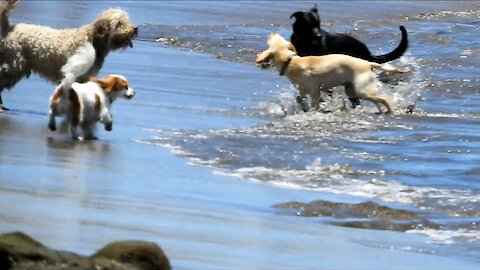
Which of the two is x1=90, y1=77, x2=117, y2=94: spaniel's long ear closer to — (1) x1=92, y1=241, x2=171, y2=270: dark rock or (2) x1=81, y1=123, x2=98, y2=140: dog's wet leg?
(2) x1=81, y1=123, x2=98, y2=140: dog's wet leg

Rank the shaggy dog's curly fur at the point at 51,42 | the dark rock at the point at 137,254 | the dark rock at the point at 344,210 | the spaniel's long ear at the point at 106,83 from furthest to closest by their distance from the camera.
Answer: the shaggy dog's curly fur at the point at 51,42
the spaniel's long ear at the point at 106,83
the dark rock at the point at 344,210
the dark rock at the point at 137,254

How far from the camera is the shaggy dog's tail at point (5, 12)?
11668mm

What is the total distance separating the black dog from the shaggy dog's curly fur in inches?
113

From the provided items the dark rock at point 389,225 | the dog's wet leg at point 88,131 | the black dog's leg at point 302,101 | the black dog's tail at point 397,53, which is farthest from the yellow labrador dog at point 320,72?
the dark rock at point 389,225

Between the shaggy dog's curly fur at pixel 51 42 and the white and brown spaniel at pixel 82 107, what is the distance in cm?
96

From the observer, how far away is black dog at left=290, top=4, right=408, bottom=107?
555 inches

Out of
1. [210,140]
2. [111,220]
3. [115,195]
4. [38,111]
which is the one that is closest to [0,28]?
[38,111]

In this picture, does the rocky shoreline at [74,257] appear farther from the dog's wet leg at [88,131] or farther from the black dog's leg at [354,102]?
the black dog's leg at [354,102]

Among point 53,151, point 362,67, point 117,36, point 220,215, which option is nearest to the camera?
point 220,215

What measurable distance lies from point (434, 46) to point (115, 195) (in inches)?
557

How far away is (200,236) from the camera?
682 cm

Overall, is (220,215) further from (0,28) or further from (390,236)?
(0,28)

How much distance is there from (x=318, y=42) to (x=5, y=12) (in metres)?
3.93

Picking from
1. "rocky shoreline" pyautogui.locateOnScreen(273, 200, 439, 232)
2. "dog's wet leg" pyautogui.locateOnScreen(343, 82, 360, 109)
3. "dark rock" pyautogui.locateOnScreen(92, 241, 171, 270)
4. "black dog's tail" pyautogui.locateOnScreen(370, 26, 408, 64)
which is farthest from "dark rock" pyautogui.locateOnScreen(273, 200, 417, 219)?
"black dog's tail" pyautogui.locateOnScreen(370, 26, 408, 64)
